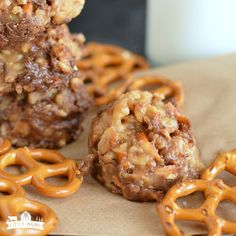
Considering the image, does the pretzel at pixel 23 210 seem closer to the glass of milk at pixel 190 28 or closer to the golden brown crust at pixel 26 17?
the golden brown crust at pixel 26 17

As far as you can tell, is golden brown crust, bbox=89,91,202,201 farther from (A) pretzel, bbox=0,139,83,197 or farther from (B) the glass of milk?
(B) the glass of milk

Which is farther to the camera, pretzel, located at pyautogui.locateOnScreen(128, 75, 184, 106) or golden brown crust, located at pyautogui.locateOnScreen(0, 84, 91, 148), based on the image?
pretzel, located at pyautogui.locateOnScreen(128, 75, 184, 106)

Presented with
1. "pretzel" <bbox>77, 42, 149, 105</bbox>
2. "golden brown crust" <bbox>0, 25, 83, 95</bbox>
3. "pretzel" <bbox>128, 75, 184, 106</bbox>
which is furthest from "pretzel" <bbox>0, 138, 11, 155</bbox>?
"pretzel" <bbox>128, 75, 184, 106</bbox>

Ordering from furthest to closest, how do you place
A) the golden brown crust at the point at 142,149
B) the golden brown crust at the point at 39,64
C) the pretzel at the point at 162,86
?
the pretzel at the point at 162,86
the golden brown crust at the point at 39,64
the golden brown crust at the point at 142,149

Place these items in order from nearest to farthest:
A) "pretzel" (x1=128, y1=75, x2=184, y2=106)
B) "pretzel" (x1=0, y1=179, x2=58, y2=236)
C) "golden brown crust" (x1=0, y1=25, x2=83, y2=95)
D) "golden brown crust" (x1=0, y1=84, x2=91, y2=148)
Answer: "pretzel" (x1=0, y1=179, x2=58, y2=236), "golden brown crust" (x1=0, y1=25, x2=83, y2=95), "golden brown crust" (x1=0, y1=84, x2=91, y2=148), "pretzel" (x1=128, y1=75, x2=184, y2=106)

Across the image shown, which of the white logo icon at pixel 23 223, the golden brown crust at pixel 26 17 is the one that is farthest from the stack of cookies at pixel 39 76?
the white logo icon at pixel 23 223
